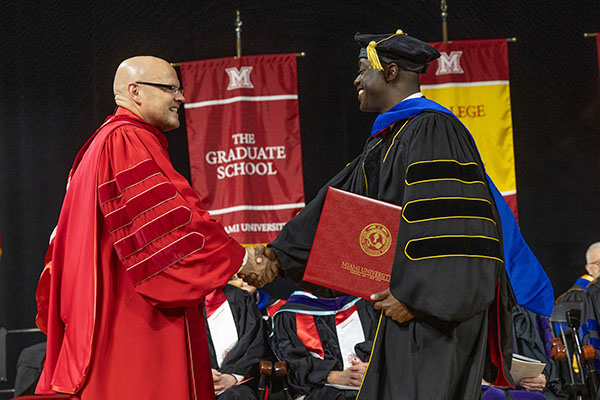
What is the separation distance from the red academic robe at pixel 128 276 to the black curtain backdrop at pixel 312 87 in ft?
12.8

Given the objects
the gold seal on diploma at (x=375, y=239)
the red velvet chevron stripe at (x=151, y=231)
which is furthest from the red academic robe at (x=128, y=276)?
the gold seal on diploma at (x=375, y=239)

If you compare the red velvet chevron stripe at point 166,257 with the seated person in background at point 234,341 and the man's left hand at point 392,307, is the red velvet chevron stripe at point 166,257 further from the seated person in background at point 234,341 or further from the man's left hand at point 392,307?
the seated person in background at point 234,341

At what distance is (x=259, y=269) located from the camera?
3.16m

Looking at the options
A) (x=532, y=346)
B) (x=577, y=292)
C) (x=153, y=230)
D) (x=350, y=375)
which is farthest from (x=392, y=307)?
(x=577, y=292)

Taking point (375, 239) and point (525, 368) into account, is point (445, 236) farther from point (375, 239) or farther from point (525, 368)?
point (525, 368)

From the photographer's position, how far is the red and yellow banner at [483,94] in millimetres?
6082

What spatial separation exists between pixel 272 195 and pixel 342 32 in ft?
5.64

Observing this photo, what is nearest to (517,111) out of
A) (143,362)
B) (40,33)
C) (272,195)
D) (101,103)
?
(272,195)

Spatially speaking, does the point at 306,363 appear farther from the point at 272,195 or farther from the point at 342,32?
the point at 342,32

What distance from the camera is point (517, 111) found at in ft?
22.1

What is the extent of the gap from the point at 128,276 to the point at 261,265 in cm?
62

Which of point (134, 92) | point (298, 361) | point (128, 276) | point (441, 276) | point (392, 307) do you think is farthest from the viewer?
point (298, 361)

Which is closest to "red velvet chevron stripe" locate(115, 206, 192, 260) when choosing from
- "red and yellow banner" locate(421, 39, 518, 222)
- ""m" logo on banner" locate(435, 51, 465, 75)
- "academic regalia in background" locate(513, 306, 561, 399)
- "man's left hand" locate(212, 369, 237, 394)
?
"man's left hand" locate(212, 369, 237, 394)

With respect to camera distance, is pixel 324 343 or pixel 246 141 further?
pixel 246 141
